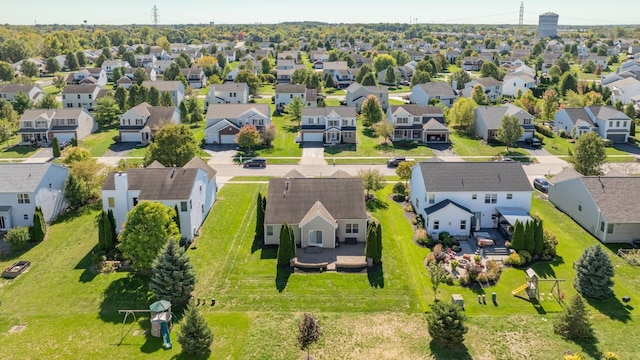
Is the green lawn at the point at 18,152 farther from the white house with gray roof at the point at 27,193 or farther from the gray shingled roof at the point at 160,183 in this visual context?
the gray shingled roof at the point at 160,183

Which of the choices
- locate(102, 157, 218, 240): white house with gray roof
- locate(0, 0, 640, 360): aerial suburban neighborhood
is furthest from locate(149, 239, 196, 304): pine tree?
locate(102, 157, 218, 240): white house with gray roof

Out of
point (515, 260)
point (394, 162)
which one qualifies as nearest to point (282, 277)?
point (515, 260)

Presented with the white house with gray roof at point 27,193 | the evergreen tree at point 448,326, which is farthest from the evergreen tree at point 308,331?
the white house with gray roof at point 27,193

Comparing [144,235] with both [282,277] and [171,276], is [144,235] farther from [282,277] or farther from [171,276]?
[282,277]

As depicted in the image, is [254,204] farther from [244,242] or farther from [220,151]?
[220,151]

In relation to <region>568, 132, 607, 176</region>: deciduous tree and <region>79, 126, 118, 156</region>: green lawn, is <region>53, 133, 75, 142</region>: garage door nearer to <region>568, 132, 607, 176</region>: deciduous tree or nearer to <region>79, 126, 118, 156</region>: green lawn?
<region>79, 126, 118, 156</region>: green lawn

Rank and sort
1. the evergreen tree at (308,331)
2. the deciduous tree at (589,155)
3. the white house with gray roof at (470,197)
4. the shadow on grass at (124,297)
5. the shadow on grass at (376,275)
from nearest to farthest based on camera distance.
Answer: the evergreen tree at (308,331)
the shadow on grass at (124,297)
the shadow on grass at (376,275)
the white house with gray roof at (470,197)
the deciduous tree at (589,155)
